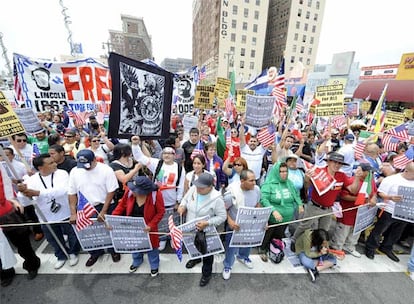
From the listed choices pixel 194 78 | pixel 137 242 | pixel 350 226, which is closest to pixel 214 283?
pixel 137 242

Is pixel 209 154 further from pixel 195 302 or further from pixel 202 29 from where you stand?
pixel 202 29

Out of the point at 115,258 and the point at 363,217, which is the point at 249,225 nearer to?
the point at 363,217

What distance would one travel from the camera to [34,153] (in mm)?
4621

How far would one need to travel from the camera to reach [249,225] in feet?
10.4

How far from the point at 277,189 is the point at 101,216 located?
9.56ft

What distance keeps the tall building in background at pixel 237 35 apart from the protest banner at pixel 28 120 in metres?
43.7

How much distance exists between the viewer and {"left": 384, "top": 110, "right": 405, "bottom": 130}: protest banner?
659 cm

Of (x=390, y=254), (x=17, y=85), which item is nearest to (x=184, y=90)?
(x=17, y=85)

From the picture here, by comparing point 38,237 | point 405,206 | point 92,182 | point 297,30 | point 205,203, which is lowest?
point 38,237

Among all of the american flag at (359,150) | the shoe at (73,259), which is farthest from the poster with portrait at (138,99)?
the american flag at (359,150)

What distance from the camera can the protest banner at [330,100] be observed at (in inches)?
233

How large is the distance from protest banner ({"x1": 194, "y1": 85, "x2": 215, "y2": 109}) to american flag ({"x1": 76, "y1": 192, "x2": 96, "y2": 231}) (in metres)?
4.60

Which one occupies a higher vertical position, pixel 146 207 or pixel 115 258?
pixel 146 207

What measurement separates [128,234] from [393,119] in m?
8.75
